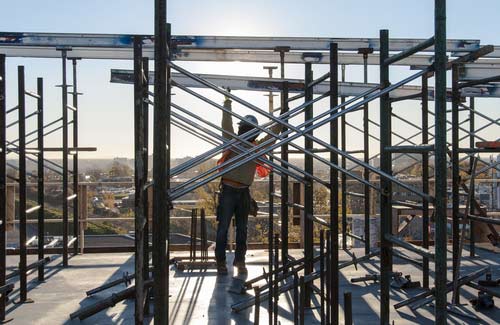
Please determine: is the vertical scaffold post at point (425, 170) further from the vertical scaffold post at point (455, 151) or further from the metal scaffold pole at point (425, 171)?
the vertical scaffold post at point (455, 151)

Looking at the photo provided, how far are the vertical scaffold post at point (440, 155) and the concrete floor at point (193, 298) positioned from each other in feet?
5.45

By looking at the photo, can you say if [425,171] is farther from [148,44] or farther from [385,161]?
[148,44]

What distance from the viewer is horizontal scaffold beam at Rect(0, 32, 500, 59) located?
667cm

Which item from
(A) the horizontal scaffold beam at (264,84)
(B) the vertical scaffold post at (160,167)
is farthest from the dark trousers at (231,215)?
(B) the vertical scaffold post at (160,167)

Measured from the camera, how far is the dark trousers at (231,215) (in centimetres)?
646

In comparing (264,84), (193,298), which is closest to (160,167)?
(193,298)

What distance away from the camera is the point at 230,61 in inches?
289

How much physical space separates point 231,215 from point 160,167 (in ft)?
11.0

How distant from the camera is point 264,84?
658cm

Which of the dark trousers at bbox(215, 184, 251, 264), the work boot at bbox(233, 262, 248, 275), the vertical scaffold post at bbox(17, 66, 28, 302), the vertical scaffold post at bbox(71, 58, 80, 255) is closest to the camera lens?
the vertical scaffold post at bbox(17, 66, 28, 302)

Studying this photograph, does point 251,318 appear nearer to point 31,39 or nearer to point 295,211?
point 295,211

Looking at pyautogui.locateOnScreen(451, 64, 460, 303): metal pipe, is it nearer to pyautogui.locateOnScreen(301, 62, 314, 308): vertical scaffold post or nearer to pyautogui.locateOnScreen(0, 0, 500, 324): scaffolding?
pyautogui.locateOnScreen(0, 0, 500, 324): scaffolding

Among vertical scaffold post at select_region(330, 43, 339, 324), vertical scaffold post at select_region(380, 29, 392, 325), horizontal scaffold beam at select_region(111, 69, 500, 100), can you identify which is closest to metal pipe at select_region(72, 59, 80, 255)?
horizontal scaffold beam at select_region(111, 69, 500, 100)

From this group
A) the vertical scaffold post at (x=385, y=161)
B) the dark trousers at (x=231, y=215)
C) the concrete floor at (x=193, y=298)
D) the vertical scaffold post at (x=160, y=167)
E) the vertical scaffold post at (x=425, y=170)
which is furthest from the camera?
the dark trousers at (x=231, y=215)
